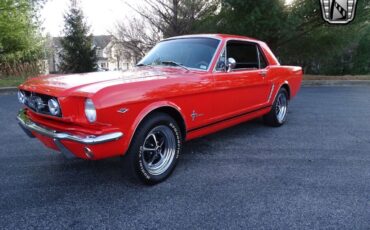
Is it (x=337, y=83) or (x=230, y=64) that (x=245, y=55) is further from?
(x=337, y=83)

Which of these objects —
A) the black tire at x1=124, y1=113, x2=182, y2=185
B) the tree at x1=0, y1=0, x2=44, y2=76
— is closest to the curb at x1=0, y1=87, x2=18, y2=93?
the tree at x1=0, y1=0, x2=44, y2=76

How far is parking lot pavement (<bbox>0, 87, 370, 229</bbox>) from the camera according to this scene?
2.36m

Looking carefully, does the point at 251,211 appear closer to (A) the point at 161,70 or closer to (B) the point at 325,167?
(B) the point at 325,167

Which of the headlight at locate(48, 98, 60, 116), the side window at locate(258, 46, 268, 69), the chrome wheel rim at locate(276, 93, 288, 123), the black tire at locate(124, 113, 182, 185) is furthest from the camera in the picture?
the chrome wheel rim at locate(276, 93, 288, 123)

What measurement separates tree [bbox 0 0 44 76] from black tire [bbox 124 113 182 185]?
13.5 metres

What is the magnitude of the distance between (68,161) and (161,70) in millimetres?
1599

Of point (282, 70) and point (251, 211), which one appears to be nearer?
point (251, 211)

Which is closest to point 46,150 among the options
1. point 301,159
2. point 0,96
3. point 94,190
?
point 94,190

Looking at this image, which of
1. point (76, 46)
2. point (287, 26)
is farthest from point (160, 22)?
point (76, 46)

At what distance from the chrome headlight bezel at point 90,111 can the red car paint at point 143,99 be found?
0.03 metres

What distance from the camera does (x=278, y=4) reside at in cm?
1159

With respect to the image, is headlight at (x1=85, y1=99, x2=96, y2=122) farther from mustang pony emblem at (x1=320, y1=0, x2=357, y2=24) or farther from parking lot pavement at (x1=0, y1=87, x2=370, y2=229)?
mustang pony emblem at (x1=320, y1=0, x2=357, y2=24)

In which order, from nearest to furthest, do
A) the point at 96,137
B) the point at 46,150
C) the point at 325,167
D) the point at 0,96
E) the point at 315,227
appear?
1. the point at 315,227
2. the point at 96,137
3. the point at 325,167
4. the point at 46,150
5. the point at 0,96

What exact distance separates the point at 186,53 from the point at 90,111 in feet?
6.01
